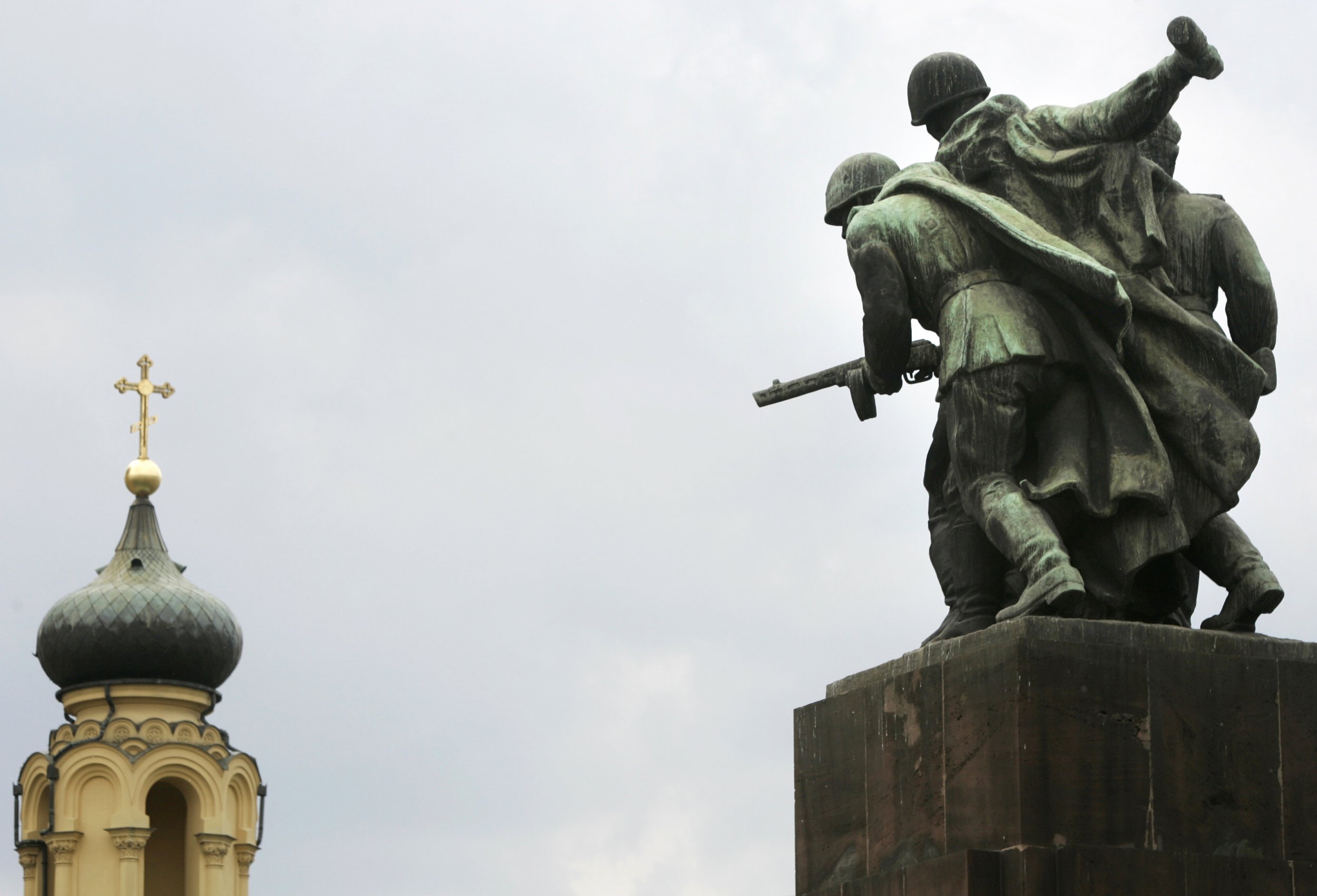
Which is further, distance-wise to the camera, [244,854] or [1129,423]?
[244,854]

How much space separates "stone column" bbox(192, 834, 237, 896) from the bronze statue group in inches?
2245

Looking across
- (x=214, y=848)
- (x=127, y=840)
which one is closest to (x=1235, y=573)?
(x=127, y=840)

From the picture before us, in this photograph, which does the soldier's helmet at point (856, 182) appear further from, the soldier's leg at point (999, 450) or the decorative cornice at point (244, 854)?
the decorative cornice at point (244, 854)

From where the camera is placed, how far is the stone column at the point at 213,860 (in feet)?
216

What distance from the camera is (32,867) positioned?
6662 centimetres

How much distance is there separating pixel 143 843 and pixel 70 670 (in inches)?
193

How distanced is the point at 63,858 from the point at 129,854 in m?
1.88

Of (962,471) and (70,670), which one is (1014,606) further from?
(70,670)

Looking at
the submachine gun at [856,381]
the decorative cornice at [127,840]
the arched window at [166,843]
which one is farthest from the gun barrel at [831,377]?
the arched window at [166,843]

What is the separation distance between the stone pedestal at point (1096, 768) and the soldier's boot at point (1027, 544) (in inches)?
7.1

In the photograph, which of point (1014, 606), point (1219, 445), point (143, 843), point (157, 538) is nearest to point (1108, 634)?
point (1014, 606)

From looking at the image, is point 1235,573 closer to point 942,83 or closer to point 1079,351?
point 1079,351

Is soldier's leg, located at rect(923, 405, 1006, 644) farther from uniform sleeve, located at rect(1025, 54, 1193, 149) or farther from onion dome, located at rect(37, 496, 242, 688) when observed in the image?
onion dome, located at rect(37, 496, 242, 688)

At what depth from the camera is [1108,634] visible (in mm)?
9531
